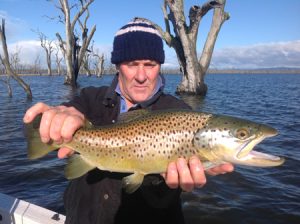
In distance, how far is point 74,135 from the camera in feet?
10.7

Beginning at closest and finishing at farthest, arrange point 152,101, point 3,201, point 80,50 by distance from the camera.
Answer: point 152,101 → point 3,201 → point 80,50

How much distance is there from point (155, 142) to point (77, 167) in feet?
2.70

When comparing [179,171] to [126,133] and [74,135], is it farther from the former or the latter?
[74,135]

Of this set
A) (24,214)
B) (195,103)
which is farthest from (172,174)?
(195,103)

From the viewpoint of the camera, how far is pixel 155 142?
304cm

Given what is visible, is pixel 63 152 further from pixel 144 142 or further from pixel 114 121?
pixel 144 142

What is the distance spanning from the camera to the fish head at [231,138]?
9.80ft

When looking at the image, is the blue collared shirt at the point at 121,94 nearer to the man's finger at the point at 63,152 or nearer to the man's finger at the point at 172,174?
the man's finger at the point at 63,152

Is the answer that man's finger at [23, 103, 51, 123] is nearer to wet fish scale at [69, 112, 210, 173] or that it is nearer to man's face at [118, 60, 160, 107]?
wet fish scale at [69, 112, 210, 173]

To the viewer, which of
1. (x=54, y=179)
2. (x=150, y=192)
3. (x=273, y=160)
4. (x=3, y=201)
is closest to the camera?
(x=273, y=160)

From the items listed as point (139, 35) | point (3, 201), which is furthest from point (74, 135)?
point (3, 201)

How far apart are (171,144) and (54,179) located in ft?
22.8

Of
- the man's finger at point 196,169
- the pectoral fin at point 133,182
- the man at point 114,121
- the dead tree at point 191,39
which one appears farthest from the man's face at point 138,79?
the dead tree at point 191,39

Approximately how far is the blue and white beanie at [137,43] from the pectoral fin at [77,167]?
1274mm
